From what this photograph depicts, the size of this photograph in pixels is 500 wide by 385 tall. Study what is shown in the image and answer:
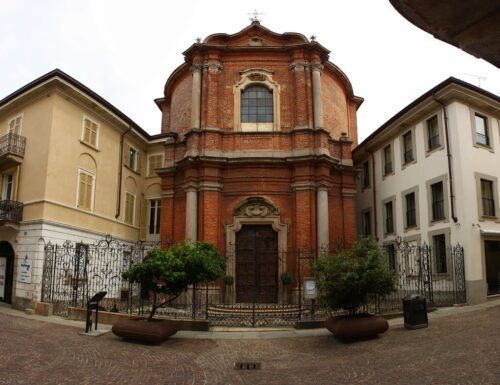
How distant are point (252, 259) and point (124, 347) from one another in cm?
903

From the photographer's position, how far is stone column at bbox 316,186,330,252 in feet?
65.0

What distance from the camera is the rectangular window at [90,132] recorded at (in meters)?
22.6

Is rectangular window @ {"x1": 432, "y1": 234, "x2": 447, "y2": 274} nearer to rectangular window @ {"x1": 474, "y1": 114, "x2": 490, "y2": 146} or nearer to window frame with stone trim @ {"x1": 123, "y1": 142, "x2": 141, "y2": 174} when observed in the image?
rectangular window @ {"x1": 474, "y1": 114, "x2": 490, "y2": 146}

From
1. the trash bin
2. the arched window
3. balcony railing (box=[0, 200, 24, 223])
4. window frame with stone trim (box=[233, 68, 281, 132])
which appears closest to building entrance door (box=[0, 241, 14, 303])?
balcony railing (box=[0, 200, 24, 223])

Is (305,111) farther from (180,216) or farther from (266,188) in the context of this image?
(180,216)

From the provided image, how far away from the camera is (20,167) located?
68.8 ft

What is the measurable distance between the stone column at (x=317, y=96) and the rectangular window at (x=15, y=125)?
14312 millimetres

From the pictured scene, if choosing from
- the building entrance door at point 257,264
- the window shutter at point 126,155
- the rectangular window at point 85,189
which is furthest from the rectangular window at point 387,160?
the rectangular window at point 85,189

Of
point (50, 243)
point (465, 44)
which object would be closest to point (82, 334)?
point (50, 243)

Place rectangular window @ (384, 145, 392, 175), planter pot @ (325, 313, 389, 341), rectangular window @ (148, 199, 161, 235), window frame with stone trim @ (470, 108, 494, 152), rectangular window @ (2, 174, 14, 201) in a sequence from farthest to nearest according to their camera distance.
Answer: rectangular window @ (148, 199, 161, 235) → rectangular window @ (384, 145, 392, 175) → rectangular window @ (2, 174, 14, 201) → window frame with stone trim @ (470, 108, 494, 152) → planter pot @ (325, 313, 389, 341)

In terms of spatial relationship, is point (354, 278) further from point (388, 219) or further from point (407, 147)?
point (388, 219)

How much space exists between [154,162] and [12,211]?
980 cm

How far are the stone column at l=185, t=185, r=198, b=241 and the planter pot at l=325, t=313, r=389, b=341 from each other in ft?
31.0

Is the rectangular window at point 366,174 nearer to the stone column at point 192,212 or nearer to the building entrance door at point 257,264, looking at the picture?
the building entrance door at point 257,264
